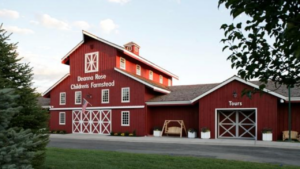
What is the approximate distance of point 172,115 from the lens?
24594mm

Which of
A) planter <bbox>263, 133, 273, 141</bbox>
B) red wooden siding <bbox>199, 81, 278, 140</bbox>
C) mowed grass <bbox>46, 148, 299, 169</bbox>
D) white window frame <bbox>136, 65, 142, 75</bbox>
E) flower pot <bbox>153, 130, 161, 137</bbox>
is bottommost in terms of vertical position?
flower pot <bbox>153, 130, 161, 137</bbox>

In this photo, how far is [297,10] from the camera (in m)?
3.78

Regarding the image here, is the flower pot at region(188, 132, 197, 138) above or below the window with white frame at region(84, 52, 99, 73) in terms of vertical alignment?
below

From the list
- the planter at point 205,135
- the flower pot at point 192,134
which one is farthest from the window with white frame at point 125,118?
the planter at point 205,135

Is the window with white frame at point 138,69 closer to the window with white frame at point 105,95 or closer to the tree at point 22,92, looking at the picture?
the window with white frame at point 105,95

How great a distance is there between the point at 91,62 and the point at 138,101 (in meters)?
6.36

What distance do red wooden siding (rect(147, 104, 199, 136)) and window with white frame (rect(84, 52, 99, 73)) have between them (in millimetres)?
6611

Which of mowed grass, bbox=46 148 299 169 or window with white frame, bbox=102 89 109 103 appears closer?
mowed grass, bbox=46 148 299 169

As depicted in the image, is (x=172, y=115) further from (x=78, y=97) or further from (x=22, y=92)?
(x=22, y=92)

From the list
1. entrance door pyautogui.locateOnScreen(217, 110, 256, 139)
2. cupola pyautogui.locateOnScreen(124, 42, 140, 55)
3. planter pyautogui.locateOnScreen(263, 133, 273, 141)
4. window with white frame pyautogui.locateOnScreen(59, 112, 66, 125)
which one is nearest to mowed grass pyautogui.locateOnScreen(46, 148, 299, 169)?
planter pyautogui.locateOnScreen(263, 133, 273, 141)

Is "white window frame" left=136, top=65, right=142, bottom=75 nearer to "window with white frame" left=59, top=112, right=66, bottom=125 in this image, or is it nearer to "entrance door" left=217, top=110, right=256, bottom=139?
"window with white frame" left=59, top=112, right=66, bottom=125

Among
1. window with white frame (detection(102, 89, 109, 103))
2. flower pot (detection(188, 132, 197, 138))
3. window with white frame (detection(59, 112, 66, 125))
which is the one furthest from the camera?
window with white frame (detection(59, 112, 66, 125))

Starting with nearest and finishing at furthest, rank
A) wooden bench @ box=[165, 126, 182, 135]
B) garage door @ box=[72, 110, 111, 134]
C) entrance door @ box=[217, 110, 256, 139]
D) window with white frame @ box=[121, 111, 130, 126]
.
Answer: entrance door @ box=[217, 110, 256, 139]
wooden bench @ box=[165, 126, 182, 135]
window with white frame @ box=[121, 111, 130, 126]
garage door @ box=[72, 110, 111, 134]

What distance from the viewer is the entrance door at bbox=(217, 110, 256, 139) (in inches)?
840
